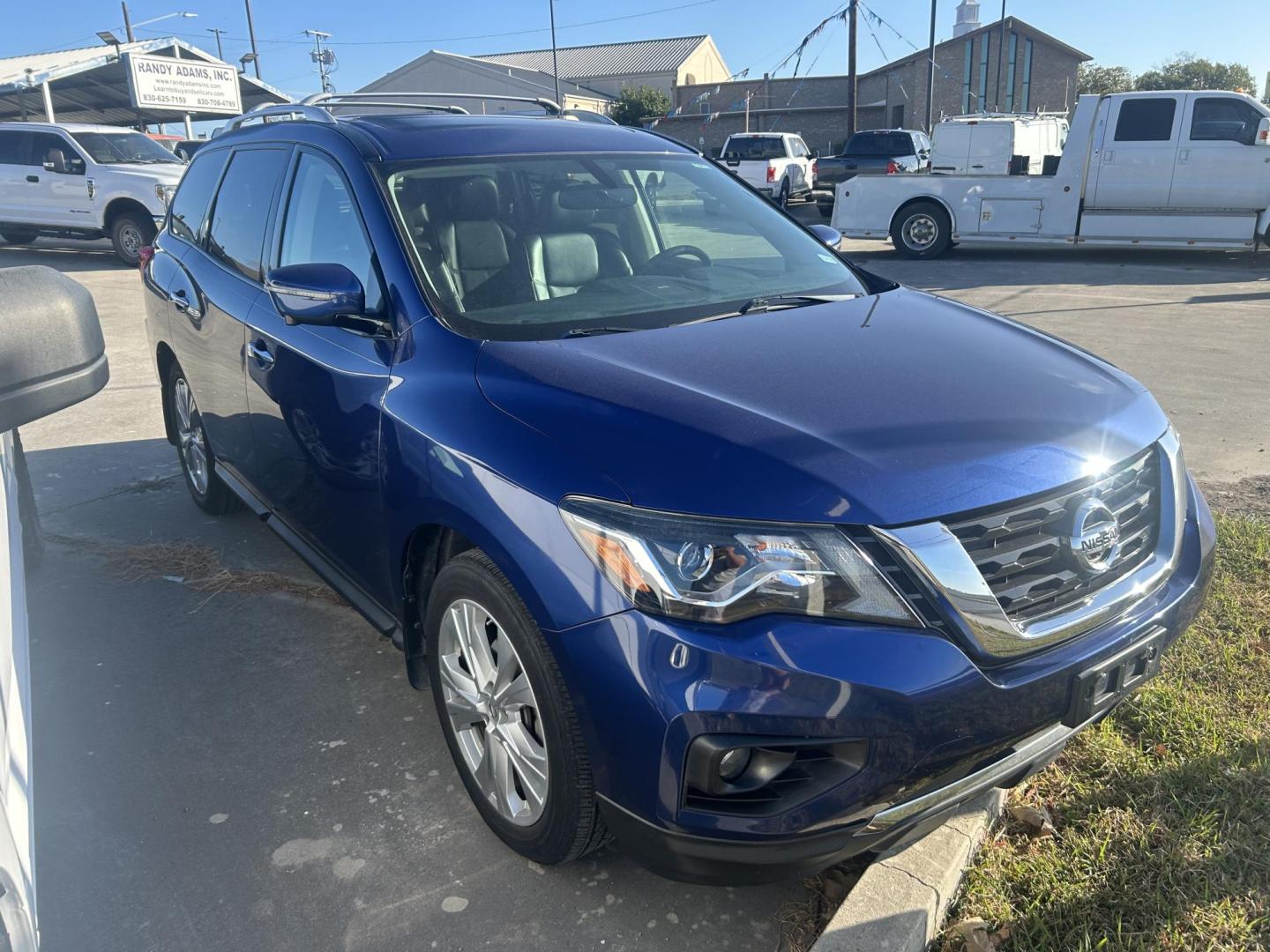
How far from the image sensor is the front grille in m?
2.04

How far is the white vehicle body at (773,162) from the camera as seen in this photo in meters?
23.7

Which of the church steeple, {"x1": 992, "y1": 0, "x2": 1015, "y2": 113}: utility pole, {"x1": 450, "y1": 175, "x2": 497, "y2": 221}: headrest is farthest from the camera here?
the church steeple

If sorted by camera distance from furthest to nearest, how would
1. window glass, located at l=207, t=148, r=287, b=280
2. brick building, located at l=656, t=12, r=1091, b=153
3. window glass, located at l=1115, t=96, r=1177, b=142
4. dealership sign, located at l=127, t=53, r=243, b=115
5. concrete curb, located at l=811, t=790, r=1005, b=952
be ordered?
brick building, located at l=656, t=12, r=1091, b=153 < dealership sign, located at l=127, t=53, r=243, b=115 < window glass, located at l=1115, t=96, r=1177, b=142 < window glass, located at l=207, t=148, r=287, b=280 < concrete curb, located at l=811, t=790, r=1005, b=952

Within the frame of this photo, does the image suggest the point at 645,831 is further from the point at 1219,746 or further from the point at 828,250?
the point at 828,250

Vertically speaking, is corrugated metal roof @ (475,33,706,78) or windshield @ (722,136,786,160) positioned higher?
corrugated metal roof @ (475,33,706,78)

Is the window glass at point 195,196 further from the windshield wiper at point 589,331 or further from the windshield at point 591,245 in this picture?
the windshield wiper at point 589,331

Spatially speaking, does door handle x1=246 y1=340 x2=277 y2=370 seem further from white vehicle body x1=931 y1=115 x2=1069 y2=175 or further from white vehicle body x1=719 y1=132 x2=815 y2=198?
white vehicle body x1=719 y1=132 x2=815 y2=198

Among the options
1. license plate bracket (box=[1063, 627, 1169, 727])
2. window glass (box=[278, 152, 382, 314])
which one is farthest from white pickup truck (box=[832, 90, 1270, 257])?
license plate bracket (box=[1063, 627, 1169, 727])

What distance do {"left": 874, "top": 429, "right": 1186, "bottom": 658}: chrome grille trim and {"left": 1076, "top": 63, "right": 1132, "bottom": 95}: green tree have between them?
70.6 m

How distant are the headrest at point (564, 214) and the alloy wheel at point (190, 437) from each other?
230 cm

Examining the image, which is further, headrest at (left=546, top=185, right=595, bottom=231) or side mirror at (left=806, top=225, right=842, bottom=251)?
side mirror at (left=806, top=225, right=842, bottom=251)

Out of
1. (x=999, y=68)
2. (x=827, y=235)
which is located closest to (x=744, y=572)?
(x=827, y=235)

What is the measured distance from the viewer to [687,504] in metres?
2.00

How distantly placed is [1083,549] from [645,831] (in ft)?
3.69
